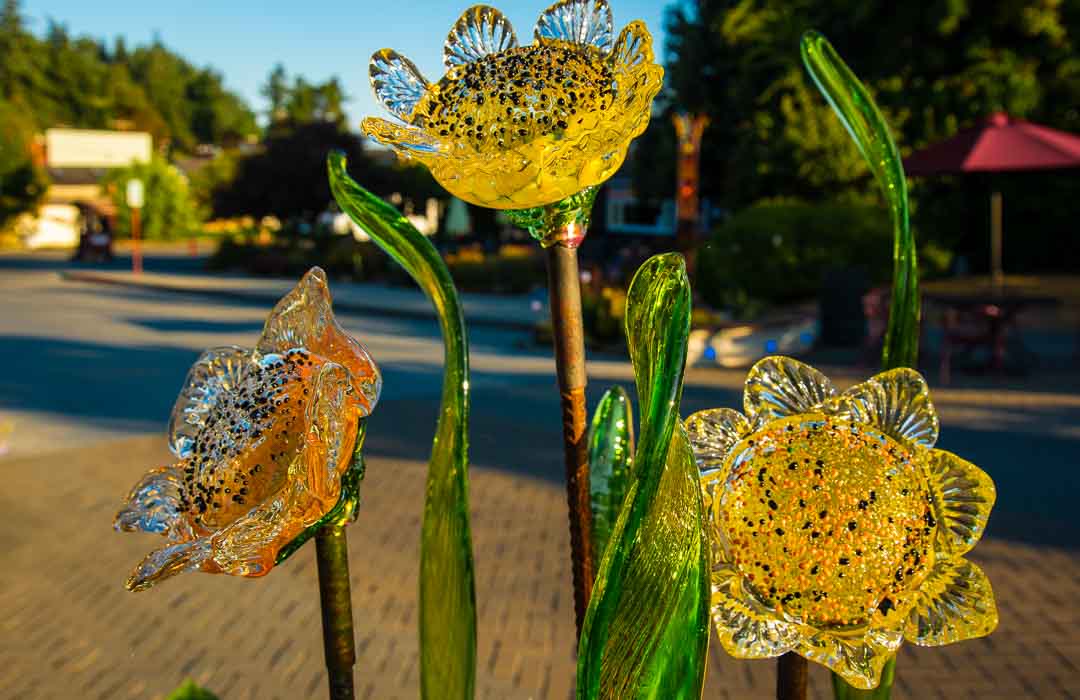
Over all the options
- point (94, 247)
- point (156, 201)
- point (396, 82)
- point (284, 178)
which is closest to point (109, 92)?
point (156, 201)

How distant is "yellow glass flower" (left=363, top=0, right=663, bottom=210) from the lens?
111cm

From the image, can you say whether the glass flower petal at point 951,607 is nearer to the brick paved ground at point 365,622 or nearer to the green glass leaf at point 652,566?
the green glass leaf at point 652,566

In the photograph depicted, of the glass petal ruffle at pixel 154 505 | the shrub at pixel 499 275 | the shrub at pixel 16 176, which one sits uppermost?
the shrub at pixel 16 176

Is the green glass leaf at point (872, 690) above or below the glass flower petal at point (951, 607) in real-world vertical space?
Answer: below

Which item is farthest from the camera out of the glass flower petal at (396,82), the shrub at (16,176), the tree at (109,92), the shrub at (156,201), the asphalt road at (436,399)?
the tree at (109,92)

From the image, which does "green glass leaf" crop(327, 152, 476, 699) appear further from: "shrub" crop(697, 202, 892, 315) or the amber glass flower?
"shrub" crop(697, 202, 892, 315)

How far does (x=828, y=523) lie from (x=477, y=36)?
81cm

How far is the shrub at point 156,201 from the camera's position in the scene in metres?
43.4

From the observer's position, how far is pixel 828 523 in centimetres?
106

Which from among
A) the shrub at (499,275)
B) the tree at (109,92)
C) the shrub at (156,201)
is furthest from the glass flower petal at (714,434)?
the tree at (109,92)

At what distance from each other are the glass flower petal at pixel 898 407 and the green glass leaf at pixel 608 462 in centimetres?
30

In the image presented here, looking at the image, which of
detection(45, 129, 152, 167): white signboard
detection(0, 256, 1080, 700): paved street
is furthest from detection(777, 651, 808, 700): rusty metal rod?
detection(45, 129, 152, 167): white signboard

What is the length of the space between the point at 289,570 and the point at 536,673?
1698mm

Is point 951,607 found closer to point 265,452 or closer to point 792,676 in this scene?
point 792,676
